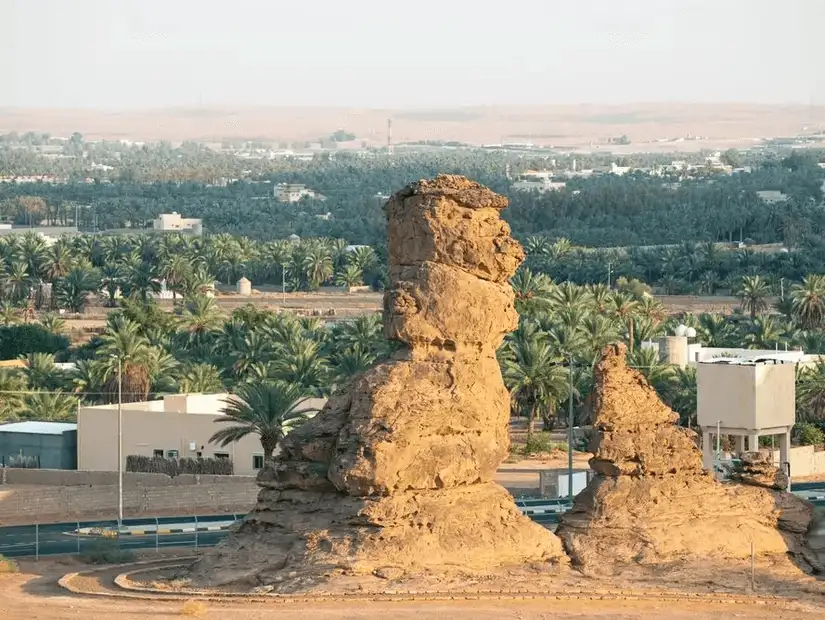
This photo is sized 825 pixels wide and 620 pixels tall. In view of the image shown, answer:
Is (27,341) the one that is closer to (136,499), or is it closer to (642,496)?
(136,499)

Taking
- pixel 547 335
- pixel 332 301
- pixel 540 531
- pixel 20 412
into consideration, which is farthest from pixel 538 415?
pixel 332 301

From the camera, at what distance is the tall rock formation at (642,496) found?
42344 mm

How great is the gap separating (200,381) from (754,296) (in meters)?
44.4

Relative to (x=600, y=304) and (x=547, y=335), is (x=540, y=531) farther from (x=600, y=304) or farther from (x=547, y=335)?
(x=600, y=304)

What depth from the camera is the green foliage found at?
345ft

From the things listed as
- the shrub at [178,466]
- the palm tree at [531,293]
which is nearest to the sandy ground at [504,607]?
the shrub at [178,466]

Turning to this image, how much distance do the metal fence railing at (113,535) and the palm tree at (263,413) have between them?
3310 mm

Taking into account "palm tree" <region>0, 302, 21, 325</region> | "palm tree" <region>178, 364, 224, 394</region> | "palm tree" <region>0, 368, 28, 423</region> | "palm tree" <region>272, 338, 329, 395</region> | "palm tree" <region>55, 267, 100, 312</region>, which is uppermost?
"palm tree" <region>55, 267, 100, 312</region>

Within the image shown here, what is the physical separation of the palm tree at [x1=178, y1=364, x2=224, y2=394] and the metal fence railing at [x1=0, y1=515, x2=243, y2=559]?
18287 millimetres

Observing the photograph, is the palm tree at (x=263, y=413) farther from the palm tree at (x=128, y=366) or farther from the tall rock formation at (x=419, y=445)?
the tall rock formation at (x=419, y=445)

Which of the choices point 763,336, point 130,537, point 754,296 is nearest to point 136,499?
point 130,537

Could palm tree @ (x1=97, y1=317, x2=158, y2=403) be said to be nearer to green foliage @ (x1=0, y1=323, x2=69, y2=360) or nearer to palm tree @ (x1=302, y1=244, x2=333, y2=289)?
green foliage @ (x1=0, y1=323, x2=69, y2=360)

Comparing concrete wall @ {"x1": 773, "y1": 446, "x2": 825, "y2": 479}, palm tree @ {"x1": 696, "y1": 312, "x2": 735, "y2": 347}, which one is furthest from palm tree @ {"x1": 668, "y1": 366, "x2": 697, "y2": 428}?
palm tree @ {"x1": 696, "y1": 312, "x2": 735, "y2": 347}

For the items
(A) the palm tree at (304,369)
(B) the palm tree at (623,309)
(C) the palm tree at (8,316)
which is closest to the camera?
(A) the palm tree at (304,369)
